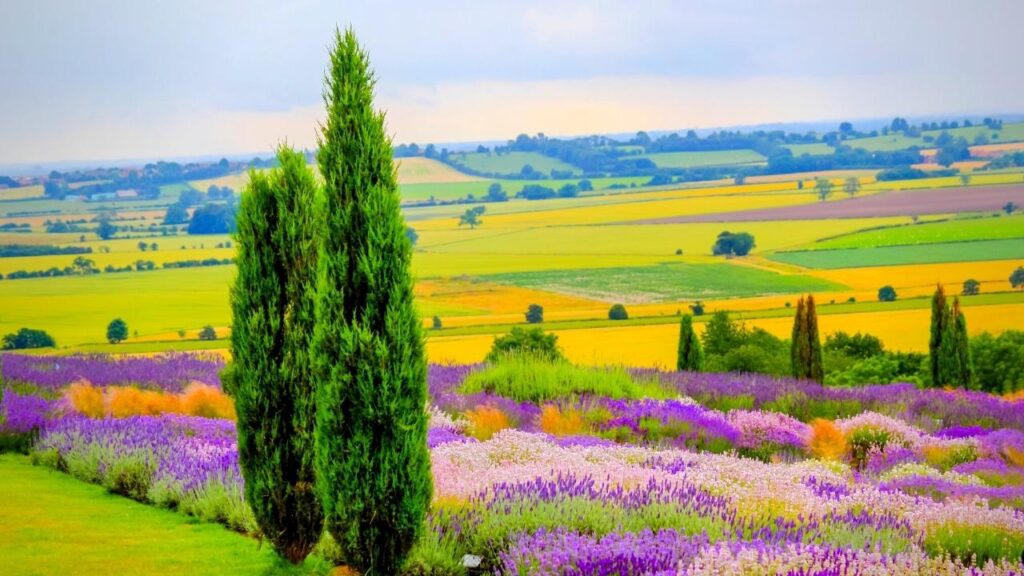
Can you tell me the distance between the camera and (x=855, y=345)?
2369 cm

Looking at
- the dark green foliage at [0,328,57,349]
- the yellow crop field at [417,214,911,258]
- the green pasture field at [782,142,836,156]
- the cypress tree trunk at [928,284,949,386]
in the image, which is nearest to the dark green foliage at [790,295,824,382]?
the cypress tree trunk at [928,284,949,386]

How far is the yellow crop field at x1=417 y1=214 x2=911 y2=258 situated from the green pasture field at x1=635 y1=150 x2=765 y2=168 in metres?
18.6

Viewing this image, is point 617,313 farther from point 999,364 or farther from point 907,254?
point 907,254

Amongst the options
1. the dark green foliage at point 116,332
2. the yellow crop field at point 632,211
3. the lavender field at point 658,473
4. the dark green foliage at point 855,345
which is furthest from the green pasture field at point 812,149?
the lavender field at point 658,473

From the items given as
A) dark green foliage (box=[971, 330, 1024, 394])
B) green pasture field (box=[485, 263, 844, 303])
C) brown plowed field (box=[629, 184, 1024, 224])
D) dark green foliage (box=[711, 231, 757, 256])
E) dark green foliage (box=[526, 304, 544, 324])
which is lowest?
dark green foliage (box=[971, 330, 1024, 394])

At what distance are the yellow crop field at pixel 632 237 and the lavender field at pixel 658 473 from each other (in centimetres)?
2422

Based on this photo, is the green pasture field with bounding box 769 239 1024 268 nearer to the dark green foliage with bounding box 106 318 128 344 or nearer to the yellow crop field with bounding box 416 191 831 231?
the yellow crop field with bounding box 416 191 831 231

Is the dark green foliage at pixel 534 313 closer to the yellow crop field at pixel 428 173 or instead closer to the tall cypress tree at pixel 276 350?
the tall cypress tree at pixel 276 350

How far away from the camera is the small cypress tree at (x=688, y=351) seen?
62.1 ft

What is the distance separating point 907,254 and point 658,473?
30.2 metres

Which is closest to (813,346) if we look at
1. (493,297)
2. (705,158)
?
(493,297)

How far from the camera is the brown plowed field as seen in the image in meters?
39.6

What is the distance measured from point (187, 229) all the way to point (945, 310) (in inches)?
1015

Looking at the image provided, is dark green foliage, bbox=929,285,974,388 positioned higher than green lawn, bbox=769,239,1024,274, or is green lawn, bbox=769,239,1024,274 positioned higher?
green lawn, bbox=769,239,1024,274
